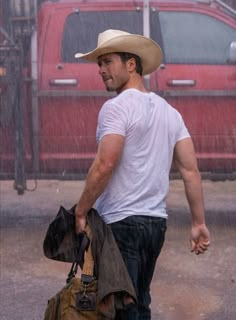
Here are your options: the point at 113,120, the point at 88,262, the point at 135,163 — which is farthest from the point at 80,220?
the point at 113,120

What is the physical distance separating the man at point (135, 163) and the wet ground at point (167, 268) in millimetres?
1672

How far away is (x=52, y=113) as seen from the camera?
7270 mm

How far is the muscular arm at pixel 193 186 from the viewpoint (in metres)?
3.87

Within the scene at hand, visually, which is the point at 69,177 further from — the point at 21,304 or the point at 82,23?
the point at 21,304

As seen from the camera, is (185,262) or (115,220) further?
(185,262)

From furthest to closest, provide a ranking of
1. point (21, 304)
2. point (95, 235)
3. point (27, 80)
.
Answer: point (27, 80) → point (21, 304) → point (95, 235)

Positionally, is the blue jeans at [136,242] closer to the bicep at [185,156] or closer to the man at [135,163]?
the man at [135,163]

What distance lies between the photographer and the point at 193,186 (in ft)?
12.7

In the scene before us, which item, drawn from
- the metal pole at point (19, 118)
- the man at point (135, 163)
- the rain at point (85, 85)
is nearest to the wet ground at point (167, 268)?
the rain at point (85, 85)

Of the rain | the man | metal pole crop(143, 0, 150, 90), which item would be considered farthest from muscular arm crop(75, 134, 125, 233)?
metal pole crop(143, 0, 150, 90)

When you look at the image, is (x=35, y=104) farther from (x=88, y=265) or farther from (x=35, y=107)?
(x=88, y=265)

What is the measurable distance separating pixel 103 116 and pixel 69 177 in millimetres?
3809

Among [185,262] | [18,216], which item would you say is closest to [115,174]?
[185,262]

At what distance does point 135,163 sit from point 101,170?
186 mm
